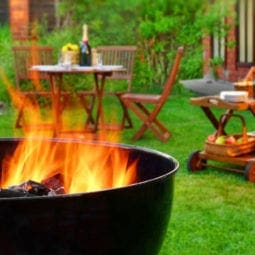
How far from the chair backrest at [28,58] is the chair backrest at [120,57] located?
70 centimetres

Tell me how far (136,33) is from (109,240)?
1074cm

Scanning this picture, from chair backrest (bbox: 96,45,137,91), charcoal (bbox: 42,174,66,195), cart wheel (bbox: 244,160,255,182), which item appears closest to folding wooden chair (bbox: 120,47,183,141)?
chair backrest (bbox: 96,45,137,91)

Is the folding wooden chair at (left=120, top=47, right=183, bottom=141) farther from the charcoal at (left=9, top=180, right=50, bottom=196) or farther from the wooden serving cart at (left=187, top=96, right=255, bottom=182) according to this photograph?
the charcoal at (left=9, top=180, right=50, bottom=196)

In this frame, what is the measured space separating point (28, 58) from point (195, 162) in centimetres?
396

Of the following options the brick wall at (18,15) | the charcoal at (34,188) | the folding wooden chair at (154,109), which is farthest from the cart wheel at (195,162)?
the brick wall at (18,15)

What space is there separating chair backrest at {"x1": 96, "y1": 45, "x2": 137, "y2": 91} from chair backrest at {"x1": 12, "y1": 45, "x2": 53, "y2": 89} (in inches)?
27.4

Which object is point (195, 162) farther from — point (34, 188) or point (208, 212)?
point (34, 188)

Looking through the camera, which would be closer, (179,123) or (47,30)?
(179,123)

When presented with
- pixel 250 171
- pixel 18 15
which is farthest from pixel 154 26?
pixel 250 171

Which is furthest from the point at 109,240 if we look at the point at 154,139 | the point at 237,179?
the point at 154,139

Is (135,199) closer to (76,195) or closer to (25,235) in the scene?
(76,195)

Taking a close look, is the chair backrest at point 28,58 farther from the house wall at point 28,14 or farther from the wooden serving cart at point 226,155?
the house wall at point 28,14

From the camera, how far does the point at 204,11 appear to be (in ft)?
43.5

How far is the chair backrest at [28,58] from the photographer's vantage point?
950 cm
